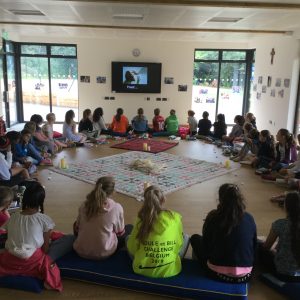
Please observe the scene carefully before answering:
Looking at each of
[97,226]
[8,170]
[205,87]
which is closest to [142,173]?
[8,170]

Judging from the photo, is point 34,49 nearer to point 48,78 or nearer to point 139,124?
point 48,78

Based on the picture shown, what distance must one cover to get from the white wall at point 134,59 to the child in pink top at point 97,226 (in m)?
10.2

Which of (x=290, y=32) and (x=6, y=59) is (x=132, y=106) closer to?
(x=6, y=59)

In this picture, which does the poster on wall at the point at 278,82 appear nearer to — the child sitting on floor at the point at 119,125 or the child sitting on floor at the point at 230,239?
the child sitting on floor at the point at 119,125

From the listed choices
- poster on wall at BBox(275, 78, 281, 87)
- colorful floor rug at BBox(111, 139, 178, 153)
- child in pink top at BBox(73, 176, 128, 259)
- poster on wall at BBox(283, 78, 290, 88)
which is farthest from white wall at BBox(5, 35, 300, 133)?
child in pink top at BBox(73, 176, 128, 259)

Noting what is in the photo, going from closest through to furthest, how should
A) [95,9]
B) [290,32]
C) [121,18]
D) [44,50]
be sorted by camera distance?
1. [95,9]
2. [121,18]
3. [290,32]
4. [44,50]

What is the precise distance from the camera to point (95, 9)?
672cm

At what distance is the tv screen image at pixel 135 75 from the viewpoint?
12.9 meters

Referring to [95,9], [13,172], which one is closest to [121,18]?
[95,9]

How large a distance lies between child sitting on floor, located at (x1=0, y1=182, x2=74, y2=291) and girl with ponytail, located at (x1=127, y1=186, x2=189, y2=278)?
70 cm

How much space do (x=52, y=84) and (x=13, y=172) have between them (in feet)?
28.4

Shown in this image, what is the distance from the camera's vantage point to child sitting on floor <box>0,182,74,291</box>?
2.92m

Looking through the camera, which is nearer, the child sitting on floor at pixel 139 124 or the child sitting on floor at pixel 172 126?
the child sitting on floor at pixel 139 124

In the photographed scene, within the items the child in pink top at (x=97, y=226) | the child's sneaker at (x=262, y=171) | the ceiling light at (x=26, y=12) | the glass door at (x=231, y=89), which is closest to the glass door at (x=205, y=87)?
the glass door at (x=231, y=89)
